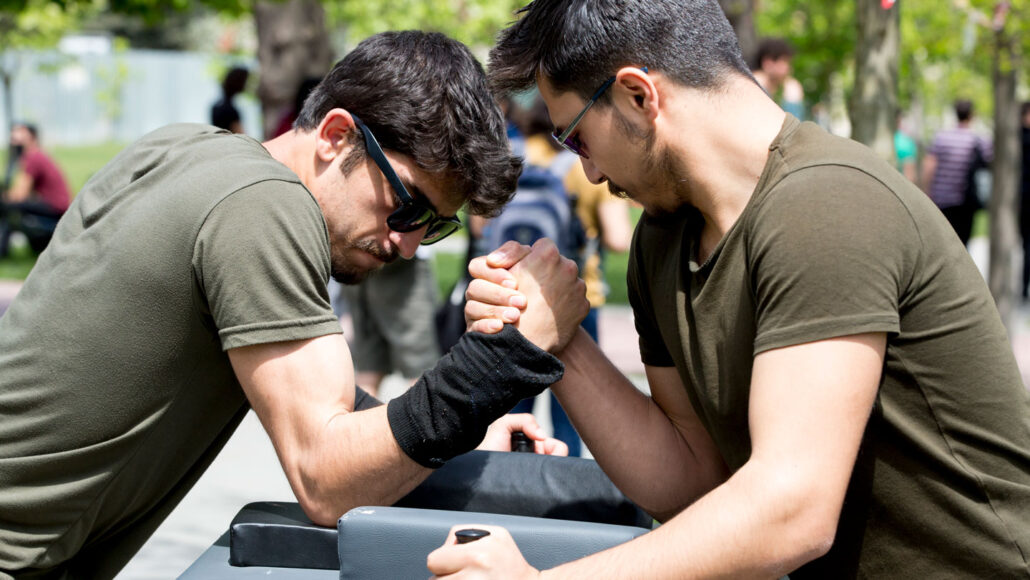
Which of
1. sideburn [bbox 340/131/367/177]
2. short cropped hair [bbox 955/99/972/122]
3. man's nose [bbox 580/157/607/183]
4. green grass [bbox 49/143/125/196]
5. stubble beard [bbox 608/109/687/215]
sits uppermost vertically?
stubble beard [bbox 608/109/687/215]

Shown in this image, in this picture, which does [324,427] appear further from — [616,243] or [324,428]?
[616,243]

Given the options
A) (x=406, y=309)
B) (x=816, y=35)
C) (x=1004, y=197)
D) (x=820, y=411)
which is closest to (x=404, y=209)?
(x=820, y=411)

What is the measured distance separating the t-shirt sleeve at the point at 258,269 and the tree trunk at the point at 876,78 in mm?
2973

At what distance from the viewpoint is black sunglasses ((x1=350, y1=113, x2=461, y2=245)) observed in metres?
2.48

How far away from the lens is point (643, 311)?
232 centimetres

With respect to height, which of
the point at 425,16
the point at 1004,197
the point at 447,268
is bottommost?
the point at 447,268

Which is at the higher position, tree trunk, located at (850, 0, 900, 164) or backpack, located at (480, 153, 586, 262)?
tree trunk, located at (850, 0, 900, 164)

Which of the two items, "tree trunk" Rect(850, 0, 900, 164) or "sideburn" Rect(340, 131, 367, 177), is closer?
"sideburn" Rect(340, 131, 367, 177)

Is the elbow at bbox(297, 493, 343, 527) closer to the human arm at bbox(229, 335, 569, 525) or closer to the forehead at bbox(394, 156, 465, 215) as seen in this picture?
the human arm at bbox(229, 335, 569, 525)

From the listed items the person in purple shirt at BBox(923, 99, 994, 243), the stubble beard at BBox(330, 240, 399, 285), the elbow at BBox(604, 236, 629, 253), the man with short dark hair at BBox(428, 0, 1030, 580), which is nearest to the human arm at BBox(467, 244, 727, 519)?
the man with short dark hair at BBox(428, 0, 1030, 580)

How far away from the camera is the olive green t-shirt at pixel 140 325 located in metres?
2.02

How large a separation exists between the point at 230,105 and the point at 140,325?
5.85 metres

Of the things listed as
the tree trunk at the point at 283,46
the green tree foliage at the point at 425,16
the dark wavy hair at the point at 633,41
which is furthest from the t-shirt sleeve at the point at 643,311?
the green tree foliage at the point at 425,16

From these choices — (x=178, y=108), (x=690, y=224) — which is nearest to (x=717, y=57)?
(x=690, y=224)
